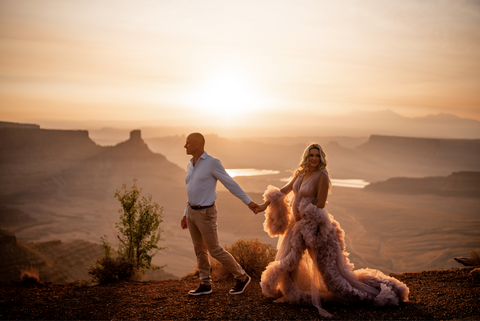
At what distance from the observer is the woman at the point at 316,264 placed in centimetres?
473

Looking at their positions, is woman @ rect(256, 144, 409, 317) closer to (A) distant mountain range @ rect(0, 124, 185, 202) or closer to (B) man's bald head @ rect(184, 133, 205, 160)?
(B) man's bald head @ rect(184, 133, 205, 160)

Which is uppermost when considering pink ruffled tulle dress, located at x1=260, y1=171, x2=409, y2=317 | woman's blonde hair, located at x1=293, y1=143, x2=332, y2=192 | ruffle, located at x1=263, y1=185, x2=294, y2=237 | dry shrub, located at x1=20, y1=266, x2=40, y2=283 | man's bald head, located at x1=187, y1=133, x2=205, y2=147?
man's bald head, located at x1=187, y1=133, x2=205, y2=147

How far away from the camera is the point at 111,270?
21.9 ft

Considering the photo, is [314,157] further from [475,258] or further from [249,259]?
[475,258]

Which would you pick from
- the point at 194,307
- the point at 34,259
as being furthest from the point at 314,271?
the point at 34,259

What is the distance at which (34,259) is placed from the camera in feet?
150

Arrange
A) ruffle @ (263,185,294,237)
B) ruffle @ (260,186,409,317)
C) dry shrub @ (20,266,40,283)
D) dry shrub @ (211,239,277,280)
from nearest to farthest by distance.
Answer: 1. ruffle @ (260,186,409,317)
2. ruffle @ (263,185,294,237)
3. dry shrub @ (20,266,40,283)
4. dry shrub @ (211,239,277,280)

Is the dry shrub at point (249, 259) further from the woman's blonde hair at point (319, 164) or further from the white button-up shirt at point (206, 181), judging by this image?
the woman's blonde hair at point (319, 164)

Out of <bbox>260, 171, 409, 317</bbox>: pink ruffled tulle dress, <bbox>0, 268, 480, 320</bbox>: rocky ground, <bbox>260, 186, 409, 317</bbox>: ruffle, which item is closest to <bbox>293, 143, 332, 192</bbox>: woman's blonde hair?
<bbox>260, 171, 409, 317</bbox>: pink ruffled tulle dress

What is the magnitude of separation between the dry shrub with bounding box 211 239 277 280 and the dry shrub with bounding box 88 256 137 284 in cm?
171

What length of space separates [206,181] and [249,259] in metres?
2.58

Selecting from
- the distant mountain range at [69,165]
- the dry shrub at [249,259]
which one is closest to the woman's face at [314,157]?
the dry shrub at [249,259]

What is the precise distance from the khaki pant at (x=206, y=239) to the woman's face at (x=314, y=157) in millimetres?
1589

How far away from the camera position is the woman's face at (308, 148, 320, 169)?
16.3ft
